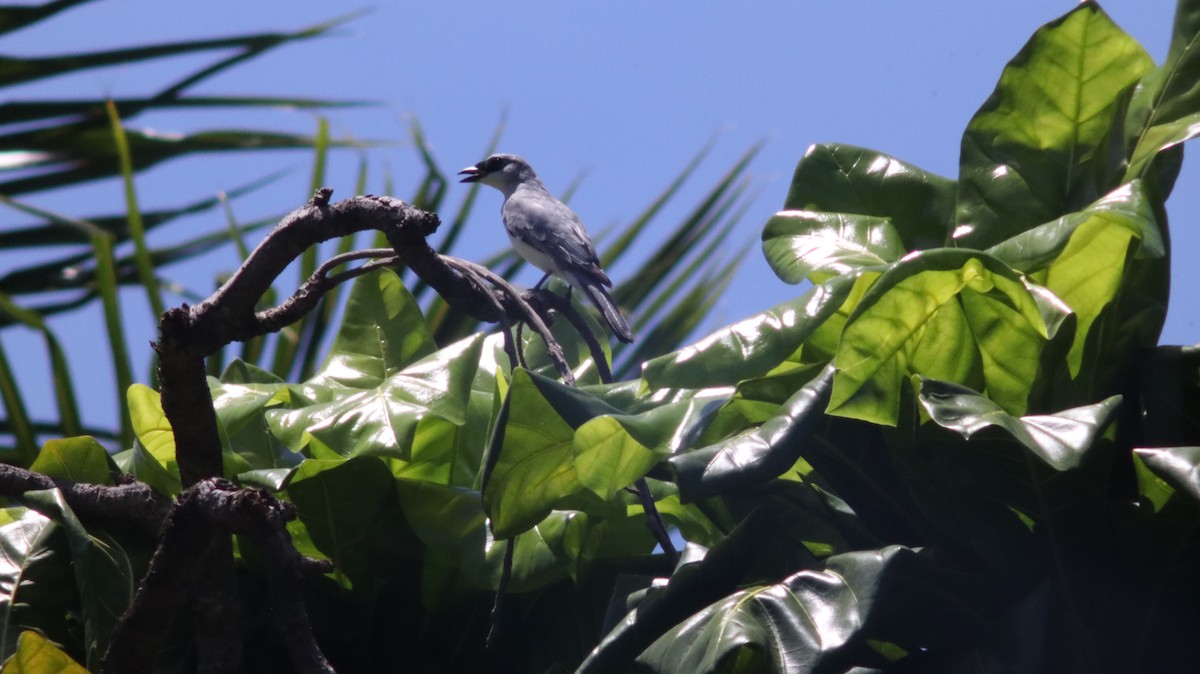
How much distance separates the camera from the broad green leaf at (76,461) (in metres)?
0.97

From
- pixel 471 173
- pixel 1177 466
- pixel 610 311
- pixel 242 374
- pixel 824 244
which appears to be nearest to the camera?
pixel 1177 466

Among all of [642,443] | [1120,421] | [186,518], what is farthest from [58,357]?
[1120,421]

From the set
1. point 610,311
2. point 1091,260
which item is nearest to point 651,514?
point 1091,260

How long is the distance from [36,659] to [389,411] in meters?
0.30

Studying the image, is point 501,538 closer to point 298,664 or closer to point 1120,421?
point 298,664

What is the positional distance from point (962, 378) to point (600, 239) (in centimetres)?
247

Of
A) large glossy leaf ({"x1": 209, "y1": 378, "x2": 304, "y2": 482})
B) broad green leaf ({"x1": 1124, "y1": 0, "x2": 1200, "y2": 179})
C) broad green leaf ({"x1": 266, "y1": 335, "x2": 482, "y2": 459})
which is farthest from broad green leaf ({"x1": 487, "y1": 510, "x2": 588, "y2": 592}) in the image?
broad green leaf ({"x1": 1124, "y1": 0, "x2": 1200, "y2": 179})

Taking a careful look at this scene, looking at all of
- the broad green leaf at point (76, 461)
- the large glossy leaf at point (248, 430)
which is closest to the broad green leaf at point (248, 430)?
the large glossy leaf at point (248, 430)

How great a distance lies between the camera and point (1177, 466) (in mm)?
704

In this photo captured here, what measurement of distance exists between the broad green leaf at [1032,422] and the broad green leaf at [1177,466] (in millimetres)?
34

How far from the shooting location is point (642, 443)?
0.76 m

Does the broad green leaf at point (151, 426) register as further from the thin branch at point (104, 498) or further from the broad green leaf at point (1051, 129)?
the broad green leaf at point (1051, 129)

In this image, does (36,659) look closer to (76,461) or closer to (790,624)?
(76,461)

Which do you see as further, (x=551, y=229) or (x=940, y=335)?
(x=551, y=229)
